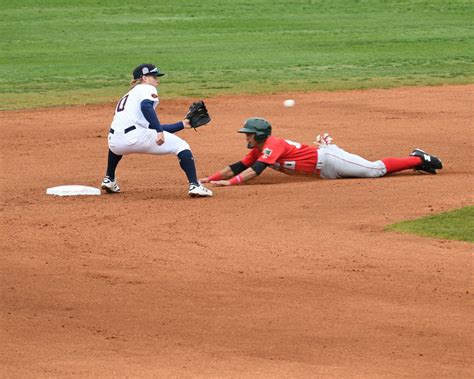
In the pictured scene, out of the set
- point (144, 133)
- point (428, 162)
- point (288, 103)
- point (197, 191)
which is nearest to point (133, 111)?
point (144, 133)

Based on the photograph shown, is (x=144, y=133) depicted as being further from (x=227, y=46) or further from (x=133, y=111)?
(x=227, y=46)

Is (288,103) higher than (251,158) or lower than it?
lower

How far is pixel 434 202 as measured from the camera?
Answer: 12.4 m

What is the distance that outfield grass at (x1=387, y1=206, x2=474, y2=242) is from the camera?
1116cm

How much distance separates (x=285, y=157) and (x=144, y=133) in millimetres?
1661

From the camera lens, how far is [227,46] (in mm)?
27234

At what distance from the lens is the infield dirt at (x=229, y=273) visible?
802 cm

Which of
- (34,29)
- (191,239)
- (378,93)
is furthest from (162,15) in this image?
(191,239)

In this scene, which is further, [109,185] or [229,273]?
[109,185]

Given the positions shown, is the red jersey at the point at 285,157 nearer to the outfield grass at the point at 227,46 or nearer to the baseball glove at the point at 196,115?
the baseball glove at the point at 196,115

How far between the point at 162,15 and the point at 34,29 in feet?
13.0

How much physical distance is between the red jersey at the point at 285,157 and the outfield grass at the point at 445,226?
2271 millimetres

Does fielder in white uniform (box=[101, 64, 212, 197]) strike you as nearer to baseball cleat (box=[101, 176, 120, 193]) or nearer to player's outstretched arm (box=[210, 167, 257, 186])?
baseball cleat (box=[101, 176, 120, 193])

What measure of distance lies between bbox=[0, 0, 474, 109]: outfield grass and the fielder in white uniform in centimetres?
719
